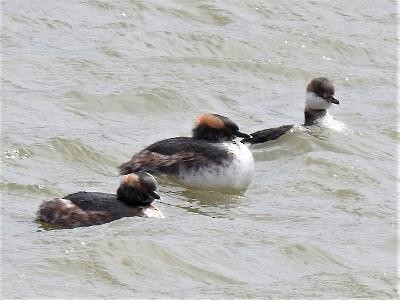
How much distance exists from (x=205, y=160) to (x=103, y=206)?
2.29 metres

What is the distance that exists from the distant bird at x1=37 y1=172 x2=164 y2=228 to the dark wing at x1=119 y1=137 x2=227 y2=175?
1.61 m

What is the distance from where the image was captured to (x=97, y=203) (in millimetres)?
12305

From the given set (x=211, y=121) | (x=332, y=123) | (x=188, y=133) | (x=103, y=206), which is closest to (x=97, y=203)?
(x=103, y=206)

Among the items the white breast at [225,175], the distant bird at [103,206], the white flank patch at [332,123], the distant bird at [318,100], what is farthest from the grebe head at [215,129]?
→ the distant bird at [318,100]

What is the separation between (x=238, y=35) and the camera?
21.2m

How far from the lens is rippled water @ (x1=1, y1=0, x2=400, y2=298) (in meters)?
11.4

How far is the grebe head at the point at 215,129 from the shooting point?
14641 millimetres

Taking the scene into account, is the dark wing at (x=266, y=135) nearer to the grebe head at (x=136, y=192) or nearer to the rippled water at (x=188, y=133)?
the rippled water at (x=188, y=133)

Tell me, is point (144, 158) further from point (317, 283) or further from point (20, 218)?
point (317, 283)

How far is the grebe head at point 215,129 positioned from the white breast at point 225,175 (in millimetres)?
246

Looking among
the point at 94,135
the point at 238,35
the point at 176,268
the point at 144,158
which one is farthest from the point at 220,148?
the point at 238,35

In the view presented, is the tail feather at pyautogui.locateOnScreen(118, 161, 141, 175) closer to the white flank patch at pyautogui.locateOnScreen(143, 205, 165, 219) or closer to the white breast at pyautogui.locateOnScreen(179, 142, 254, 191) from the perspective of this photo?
the white breast at pyautogui.locateOnScreen(179, 142, 254, 191)

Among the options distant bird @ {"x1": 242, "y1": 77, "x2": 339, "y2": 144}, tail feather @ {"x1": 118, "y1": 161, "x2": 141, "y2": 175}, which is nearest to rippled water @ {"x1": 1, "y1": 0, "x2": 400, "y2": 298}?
tail feather @ {"x1": 118, "y1": 161, "x2": 141, "y2": 175}

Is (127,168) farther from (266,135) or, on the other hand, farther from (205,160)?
(266,135)
